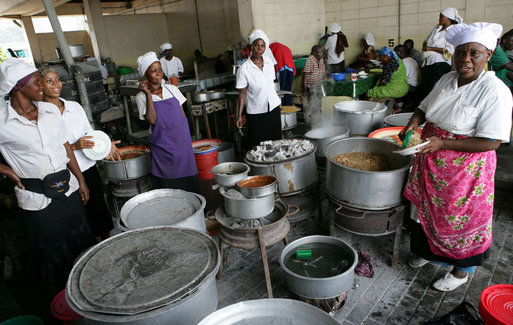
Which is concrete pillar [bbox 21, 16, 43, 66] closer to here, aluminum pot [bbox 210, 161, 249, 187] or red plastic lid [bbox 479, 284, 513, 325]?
aluminum pot [bbox 210, 161, 249, 187]

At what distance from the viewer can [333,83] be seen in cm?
661

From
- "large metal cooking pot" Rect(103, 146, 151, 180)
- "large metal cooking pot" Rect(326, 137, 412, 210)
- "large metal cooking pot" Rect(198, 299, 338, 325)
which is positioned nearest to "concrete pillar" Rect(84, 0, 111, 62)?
"large metal cooking pot" Rect(103, 146, 151, 180)

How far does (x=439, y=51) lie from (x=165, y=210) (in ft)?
20.1

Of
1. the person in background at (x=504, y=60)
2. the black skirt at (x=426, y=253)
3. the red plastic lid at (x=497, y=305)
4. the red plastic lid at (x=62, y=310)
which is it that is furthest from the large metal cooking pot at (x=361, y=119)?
the red plastic lid at (x=62, y=310)

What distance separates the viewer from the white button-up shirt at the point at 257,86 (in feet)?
14.3

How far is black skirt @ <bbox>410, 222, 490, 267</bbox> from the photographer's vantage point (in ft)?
8.80

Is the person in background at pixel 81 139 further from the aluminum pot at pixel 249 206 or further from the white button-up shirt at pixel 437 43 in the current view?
the white button-up shirt at pixel 437 43

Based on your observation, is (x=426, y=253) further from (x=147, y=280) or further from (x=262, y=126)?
(x=262, y=126)

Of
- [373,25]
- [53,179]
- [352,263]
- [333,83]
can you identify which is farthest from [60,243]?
[373,25]

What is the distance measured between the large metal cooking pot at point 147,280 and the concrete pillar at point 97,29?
11.9 m

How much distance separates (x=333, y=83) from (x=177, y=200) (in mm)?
4912

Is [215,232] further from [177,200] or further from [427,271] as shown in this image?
[427,271]

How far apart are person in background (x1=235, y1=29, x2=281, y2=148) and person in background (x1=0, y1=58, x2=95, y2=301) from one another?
2.40 m

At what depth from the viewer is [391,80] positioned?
5898mm
